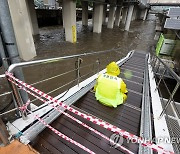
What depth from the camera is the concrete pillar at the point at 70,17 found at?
11844 mm

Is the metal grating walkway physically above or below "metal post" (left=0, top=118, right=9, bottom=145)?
below

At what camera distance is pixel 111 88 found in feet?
8.99

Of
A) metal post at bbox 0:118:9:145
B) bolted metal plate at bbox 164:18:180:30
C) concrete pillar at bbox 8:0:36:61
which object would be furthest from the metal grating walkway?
bolted metal plate at bbox 164:18:180:30

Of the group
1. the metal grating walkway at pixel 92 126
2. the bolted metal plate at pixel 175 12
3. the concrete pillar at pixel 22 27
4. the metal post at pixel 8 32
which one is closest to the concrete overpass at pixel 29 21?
the concrete pillar at pixel 22 27

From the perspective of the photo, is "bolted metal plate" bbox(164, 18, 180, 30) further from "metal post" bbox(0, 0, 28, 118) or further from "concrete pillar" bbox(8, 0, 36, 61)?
"metal post" bbox(0, 0, 28, 118)

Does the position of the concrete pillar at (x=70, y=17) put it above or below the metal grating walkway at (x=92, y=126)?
above

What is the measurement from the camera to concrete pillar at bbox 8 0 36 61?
24.4 ft

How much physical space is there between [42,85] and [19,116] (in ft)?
13.7

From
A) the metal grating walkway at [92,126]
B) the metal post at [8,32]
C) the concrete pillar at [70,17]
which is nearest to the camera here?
the metal post at [8,32]

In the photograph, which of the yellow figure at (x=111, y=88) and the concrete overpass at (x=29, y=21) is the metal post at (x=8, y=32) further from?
the yellow figure at (x=111, y=88)

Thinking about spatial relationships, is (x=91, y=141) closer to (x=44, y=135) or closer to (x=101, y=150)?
(x=101, y=150)

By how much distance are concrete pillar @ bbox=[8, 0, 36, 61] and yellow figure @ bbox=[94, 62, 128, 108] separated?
24.4ft

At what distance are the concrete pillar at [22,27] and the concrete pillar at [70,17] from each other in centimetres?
477

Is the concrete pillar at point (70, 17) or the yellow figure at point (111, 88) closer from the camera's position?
the yellow figure at point (111, 88)
